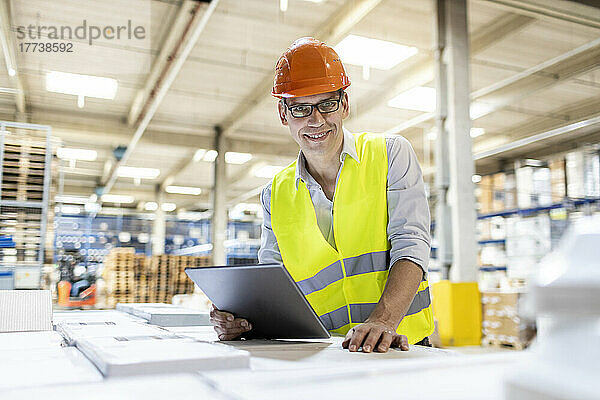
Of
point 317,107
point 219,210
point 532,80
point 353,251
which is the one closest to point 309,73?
point 317,107

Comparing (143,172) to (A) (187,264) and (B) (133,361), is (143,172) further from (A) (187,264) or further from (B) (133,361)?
(B) (133,361)

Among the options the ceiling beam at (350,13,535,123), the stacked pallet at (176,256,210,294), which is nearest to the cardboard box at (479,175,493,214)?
the ceiling beam at (350,13,535,123)

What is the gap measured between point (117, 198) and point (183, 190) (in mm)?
3118

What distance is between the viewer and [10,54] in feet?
27.9

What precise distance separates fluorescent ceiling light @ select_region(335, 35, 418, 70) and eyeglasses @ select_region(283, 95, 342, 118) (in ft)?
21.4

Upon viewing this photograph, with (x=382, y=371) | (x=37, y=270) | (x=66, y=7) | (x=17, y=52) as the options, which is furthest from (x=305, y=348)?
(x=17, y=52)

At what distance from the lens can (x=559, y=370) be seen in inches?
23.0

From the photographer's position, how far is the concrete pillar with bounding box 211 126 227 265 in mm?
13375

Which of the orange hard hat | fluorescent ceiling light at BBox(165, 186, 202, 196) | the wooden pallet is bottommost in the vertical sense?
the wooden pallet

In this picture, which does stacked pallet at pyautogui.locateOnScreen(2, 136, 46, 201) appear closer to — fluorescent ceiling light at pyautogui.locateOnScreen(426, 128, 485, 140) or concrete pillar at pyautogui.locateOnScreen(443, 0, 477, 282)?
concrete pillar at pyautogui.locateOnScreen(443, 0, 477, 282)

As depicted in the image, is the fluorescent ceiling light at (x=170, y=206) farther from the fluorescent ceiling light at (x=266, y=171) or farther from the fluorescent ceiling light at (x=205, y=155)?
the fluorescent ceiling light at (x=205, y=155)

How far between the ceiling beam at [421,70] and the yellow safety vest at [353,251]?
7.48 metres

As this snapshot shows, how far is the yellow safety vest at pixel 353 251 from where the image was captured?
2023 millimetres

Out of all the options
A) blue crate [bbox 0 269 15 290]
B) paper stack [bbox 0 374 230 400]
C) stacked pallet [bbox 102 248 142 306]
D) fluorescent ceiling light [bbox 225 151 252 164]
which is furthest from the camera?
fluorescent ceiling light [bbox 225 151 252 164]
